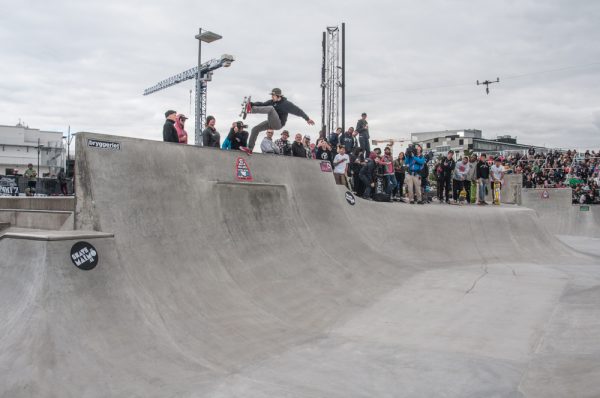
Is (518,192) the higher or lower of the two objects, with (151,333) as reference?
higher

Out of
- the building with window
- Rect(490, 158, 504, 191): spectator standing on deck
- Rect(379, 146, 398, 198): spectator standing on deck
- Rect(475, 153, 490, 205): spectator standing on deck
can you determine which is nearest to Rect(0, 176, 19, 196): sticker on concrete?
Rect(379, 146, 398, 198): spectator standing on deck

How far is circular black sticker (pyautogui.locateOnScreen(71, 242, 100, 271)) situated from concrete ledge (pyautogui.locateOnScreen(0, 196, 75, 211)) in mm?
2269

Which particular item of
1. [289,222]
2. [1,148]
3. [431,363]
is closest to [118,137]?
[289,222]

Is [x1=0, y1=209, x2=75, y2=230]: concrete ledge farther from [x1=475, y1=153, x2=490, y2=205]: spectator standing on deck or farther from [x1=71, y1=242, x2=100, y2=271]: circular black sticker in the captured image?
[x1=475, y1=153, x2=490, y2=205]: spectator standing on deck

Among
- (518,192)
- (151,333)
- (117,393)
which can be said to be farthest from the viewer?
(518,192)

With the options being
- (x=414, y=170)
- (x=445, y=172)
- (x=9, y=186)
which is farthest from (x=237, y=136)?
(x=9, y=186)

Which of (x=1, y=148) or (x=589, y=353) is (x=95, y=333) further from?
(x=1, y=148)

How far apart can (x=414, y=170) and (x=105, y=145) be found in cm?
1023

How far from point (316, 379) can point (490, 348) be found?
→ 7.72ft

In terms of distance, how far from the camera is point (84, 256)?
16.4 ft

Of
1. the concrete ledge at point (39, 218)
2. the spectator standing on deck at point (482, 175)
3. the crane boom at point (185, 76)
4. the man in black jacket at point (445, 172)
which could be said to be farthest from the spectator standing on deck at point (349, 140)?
the crane boom at point (185, 76)

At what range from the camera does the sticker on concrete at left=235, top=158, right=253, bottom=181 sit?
28.1 feet

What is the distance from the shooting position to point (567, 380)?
453cm

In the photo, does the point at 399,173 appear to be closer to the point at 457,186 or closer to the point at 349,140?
the point at 349,140
